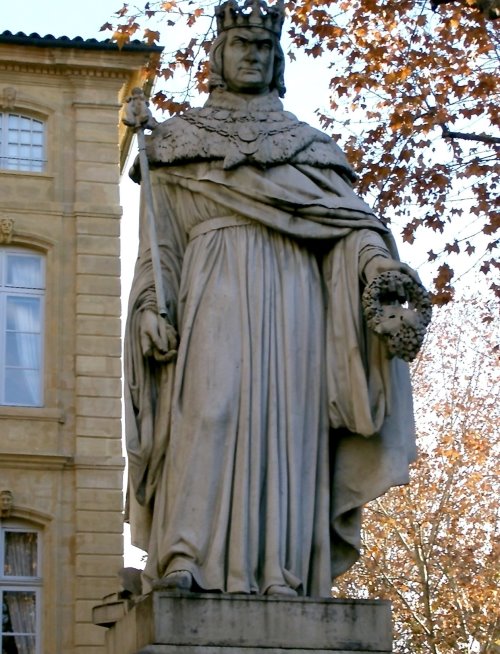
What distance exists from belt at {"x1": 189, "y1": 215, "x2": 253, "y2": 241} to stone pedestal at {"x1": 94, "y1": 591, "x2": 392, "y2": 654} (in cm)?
182

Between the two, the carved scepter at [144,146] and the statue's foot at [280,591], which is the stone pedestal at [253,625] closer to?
the statue's foot at [280,591]

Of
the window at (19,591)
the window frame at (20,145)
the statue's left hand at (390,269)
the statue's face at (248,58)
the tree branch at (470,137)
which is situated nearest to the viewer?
the statue's left hand at (390,269)

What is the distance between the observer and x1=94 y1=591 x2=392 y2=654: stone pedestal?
6.76m

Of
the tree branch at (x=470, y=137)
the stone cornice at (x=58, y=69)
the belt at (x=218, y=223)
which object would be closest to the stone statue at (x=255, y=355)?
the belt at (x=218, y=223)

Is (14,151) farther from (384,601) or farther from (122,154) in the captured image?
(384,601)

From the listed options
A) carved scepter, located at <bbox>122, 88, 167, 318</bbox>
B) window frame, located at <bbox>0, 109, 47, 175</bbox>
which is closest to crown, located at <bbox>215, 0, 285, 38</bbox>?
carved scepter, located at <bbox>122, 88, 167, 318</bbox>

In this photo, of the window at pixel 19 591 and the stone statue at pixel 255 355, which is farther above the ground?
the window at pixel 19 591

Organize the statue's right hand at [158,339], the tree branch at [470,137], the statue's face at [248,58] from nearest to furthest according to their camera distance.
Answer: the statue's right hand at [158,339] < the statue's face at [248,58] < the tree branch at [470,137]

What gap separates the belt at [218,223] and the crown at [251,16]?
3.12 feet

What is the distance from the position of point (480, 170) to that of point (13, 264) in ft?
53.6

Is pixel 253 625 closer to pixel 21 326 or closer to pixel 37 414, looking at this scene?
pixel 37 414

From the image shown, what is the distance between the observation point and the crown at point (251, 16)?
26.8 feet

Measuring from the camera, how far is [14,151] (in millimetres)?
A: 34500

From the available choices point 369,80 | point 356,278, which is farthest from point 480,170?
point 356,278
